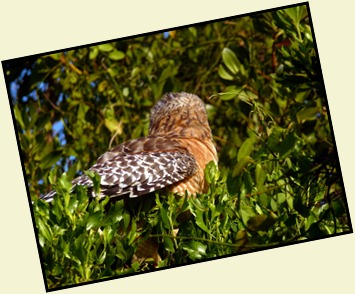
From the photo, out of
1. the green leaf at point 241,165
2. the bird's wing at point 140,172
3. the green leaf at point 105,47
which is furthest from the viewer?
the green leaf at point 105,47

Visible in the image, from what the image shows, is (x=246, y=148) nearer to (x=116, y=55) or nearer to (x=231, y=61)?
(x=231, y=61)

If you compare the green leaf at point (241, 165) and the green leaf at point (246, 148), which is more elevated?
the green leaf at point (246, 148)

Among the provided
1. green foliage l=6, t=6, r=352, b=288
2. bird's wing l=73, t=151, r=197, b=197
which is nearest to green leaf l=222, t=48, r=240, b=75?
green foliage l=6, t=6, r=352, b=288

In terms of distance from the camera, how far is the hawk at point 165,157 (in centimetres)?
414

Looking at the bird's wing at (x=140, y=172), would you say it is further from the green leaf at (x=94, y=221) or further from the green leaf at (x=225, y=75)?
the green leaf at (x=225, y=75)

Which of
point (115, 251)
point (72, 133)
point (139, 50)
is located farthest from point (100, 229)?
point (139, 50)

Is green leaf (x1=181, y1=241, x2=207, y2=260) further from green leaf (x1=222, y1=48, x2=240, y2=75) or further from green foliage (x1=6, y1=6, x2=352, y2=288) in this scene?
green leaf (x1=222, y1=48, x2=240, y2=75)

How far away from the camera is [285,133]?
3.85 m

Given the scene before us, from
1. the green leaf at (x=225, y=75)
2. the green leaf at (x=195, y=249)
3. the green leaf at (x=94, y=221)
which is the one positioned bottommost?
the green leaf at (x=195, y=249)

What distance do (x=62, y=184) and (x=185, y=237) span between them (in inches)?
20.8

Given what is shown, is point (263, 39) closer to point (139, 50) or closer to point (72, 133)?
point (139, 50)

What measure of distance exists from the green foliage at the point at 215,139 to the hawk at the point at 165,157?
0.10m

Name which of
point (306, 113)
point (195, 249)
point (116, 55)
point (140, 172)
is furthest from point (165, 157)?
point (116, 55)

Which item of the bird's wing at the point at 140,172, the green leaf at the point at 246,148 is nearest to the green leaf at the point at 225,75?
the bird's wing at the point at 140,172
